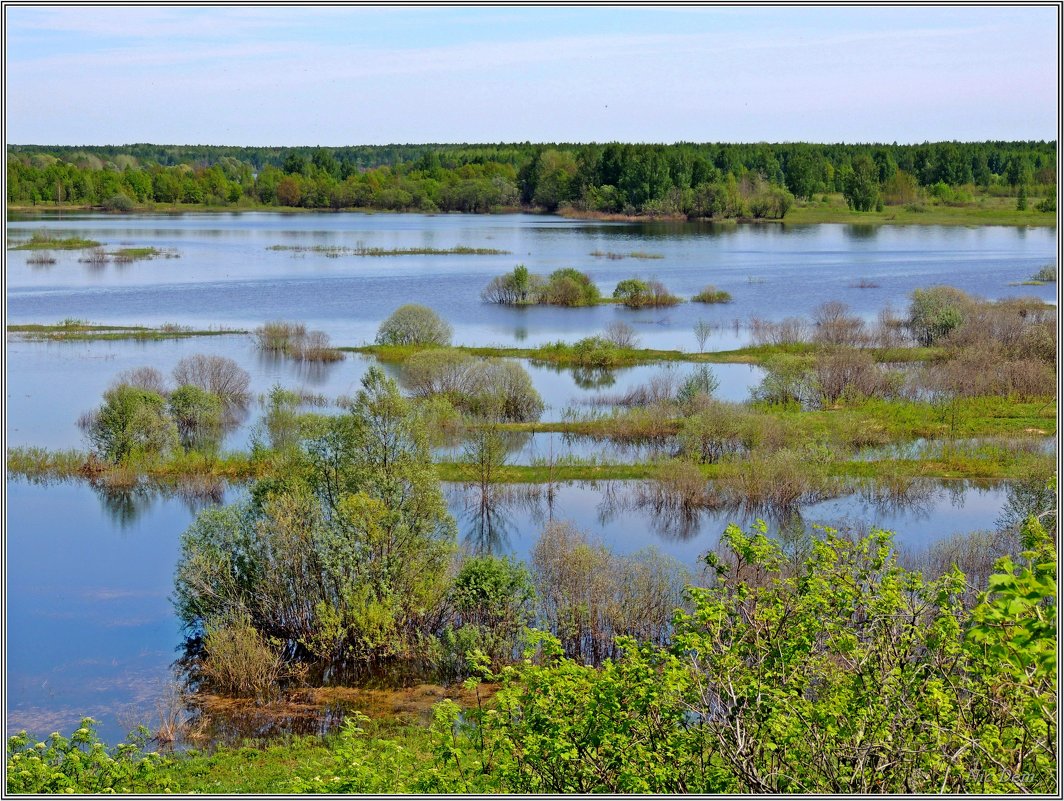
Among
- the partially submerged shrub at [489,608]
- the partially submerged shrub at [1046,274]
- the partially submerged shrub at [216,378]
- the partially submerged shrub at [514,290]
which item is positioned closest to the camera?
the partially submerged shrub at [489,608]

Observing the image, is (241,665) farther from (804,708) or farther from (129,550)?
(804,708)

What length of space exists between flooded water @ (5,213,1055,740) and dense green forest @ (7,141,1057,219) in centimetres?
361

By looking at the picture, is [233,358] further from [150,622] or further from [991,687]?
[991,687]

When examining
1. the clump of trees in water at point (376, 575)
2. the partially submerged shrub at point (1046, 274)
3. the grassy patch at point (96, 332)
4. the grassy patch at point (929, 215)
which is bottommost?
the clump of trees in water at point (376, 575)

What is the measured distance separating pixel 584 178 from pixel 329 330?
201 ft

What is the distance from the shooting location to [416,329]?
43.8 metres

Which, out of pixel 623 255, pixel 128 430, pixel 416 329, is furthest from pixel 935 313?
pixel 623 255

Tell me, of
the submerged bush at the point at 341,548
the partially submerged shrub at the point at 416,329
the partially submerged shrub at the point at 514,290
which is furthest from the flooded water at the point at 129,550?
the partially submerged shrub at the point at 514,290

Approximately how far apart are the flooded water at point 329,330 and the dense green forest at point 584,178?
11.8ft

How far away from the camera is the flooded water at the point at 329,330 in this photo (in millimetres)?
21141

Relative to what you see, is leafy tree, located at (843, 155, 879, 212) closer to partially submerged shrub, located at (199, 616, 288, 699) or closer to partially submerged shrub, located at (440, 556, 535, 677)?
partially submerged shrub, located at (440, 556, 535, 677)

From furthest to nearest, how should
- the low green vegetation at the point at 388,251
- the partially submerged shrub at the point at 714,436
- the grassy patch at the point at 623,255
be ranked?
the low green vegetation at the point at 388,251, the grassy patch at the point at 623,255, the partially submerged shrub at the point at 714,436

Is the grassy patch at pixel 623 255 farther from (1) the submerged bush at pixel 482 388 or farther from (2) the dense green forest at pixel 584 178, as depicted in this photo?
(1) the submerged bush at pixel 482 388

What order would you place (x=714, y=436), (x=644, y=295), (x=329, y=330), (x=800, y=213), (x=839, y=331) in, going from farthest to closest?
(x=800, y=213)
(x=644, y=295)
(x=329, y=330)
(x=839, y=331)
(x=714, y=436)
